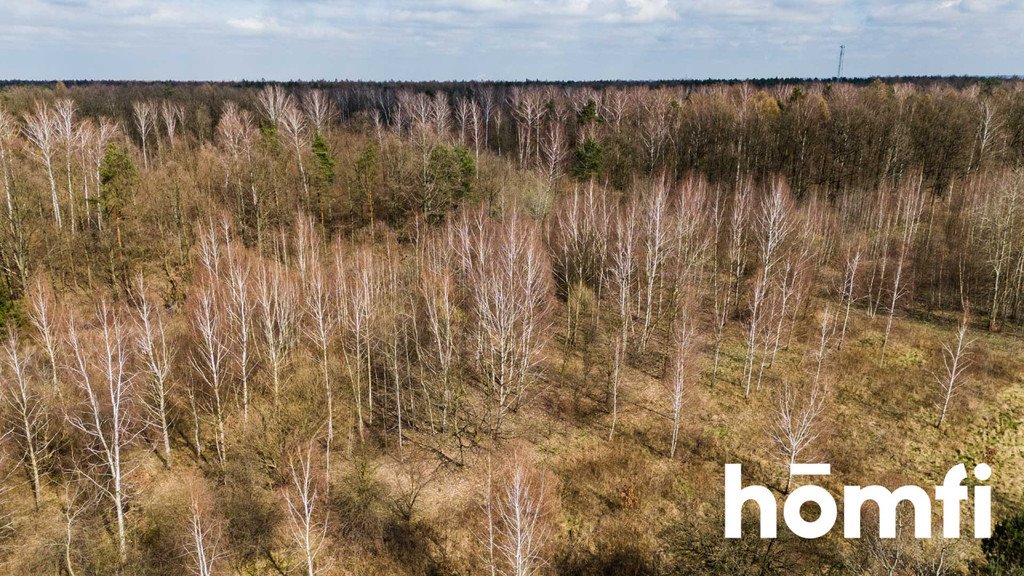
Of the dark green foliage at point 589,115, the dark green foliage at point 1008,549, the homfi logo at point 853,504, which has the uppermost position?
the dark green foliage at point 589,115

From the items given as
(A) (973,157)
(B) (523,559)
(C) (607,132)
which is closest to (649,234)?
(B) (523,559)

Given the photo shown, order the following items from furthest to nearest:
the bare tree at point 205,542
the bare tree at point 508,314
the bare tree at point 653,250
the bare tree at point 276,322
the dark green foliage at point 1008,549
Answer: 1. the bare tree at point 653,250
2. the bare tree at point 508,314
3. the bare tree at point 276,322
4. the bare tree at point 205,542
5. the dark green foliage at point 1008,549

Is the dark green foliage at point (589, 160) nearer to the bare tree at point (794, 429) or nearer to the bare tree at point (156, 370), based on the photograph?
the bare tree at point (794, 429)

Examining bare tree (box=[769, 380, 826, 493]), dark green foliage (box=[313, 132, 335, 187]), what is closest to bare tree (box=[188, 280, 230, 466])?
dark green foliage (box=[313, 132, 335, 187])

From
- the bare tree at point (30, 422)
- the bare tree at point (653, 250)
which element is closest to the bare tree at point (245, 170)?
the bare tree at point (30, 422)

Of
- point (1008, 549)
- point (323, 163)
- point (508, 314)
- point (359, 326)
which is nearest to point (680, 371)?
point (508, 314)

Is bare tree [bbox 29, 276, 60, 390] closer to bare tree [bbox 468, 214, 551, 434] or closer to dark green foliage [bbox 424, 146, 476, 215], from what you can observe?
bare tree [bbox 468, 214, 551, 434]

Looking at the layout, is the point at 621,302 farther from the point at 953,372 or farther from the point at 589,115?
the point at 589,115
